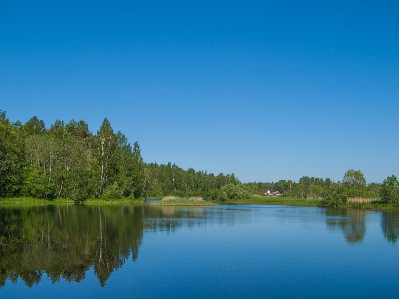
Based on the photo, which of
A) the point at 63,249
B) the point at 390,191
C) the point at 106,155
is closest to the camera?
the point at 63,249

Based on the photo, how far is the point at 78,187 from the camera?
2820 inches

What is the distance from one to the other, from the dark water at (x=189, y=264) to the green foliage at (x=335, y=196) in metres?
46.8

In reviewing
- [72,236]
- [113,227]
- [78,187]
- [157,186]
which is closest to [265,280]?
[72,236]

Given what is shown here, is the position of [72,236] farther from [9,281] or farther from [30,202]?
[30,202]

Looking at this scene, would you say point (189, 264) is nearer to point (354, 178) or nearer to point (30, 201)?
point (30, 201)

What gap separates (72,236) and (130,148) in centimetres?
7916

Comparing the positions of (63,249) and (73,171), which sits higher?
(73,171)

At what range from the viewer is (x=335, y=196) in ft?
255

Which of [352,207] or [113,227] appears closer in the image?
[113,227]

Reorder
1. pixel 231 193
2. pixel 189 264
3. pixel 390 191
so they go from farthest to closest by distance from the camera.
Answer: pixel 231 193, pixel 390 191, pixel 189 264

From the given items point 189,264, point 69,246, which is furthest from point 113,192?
point 189,264

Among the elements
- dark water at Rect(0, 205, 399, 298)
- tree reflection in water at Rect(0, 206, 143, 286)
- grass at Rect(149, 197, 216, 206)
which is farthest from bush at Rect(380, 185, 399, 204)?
tree reflection in water at Rect(0, 206, 143, 286)

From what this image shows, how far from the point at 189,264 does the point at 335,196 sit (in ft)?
211

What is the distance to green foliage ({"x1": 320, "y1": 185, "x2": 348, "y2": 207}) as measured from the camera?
77.1 m
